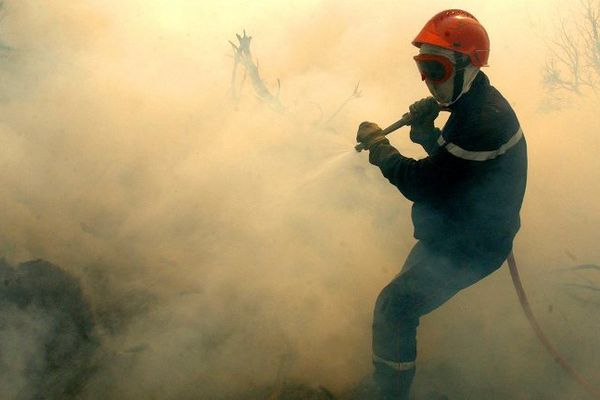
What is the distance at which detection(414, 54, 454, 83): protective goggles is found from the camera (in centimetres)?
203

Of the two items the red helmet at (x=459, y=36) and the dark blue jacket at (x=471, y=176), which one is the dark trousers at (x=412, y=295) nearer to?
the dark blue jacket at (x=471, y=176)

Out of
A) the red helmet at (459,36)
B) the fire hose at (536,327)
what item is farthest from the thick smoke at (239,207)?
the red helmet at (459,36)

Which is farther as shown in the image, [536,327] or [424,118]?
[536,327]

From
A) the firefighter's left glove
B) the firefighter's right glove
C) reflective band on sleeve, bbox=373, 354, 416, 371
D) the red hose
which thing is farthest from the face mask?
reflective band on sleeve, bbox=373, 354, 416, 371

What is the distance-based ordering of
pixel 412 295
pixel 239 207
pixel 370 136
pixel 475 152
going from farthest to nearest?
pixel 239 207 → pixel 370 136 → pixel 412 295 → pixel 475 152

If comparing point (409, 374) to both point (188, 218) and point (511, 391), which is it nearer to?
point (511, 391)

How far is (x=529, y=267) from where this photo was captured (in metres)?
3.62

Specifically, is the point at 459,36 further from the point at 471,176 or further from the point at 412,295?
the point at 412,295

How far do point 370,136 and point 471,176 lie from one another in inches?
23.3

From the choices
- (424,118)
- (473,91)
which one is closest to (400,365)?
(424,118)

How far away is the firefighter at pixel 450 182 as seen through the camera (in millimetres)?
1965

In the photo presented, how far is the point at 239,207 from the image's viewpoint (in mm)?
3715

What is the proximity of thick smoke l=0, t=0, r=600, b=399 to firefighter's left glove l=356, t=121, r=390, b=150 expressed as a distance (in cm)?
125

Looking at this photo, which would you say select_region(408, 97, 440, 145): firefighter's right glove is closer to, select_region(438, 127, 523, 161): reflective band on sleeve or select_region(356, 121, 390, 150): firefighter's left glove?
select_region(356, 121, 390, 150): firefighter's left glove
